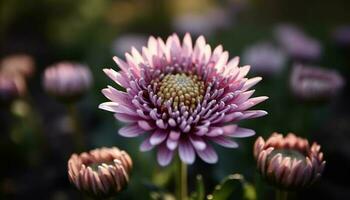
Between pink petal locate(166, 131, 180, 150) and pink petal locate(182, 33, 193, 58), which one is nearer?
pink petal locate(166, 131, 180, 150)

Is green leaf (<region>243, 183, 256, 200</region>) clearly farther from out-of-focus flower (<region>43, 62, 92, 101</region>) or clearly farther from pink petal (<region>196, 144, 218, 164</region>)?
out-of-focus flower (<region>43, 62, 92, 101</region>)

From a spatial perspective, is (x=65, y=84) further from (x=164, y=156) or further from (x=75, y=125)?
(x=164, y=156)

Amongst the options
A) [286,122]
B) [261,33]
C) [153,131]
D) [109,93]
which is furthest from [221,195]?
[261,33]

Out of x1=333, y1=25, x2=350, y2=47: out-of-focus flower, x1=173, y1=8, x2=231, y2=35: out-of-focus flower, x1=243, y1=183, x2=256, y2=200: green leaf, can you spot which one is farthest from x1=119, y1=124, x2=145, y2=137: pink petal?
x1=173, y1=8, x2=231, y2=35: out-of-focus flower

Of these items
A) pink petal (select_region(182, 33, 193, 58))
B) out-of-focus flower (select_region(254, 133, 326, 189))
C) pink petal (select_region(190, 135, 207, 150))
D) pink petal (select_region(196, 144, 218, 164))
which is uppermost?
pink petal (select_region(182, 33, 193, 58))

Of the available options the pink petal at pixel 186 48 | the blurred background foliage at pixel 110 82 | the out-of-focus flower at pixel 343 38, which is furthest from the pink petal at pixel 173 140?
the out-of-focus flower at pixel 343 38

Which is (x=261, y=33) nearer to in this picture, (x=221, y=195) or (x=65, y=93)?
(x=65, y=93)

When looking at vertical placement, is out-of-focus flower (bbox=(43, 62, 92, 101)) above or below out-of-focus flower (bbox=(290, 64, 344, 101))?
above

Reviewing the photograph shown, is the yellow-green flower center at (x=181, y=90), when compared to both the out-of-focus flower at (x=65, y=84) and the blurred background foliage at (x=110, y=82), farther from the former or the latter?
the out-of-focus flower at (x=65, y=84)
